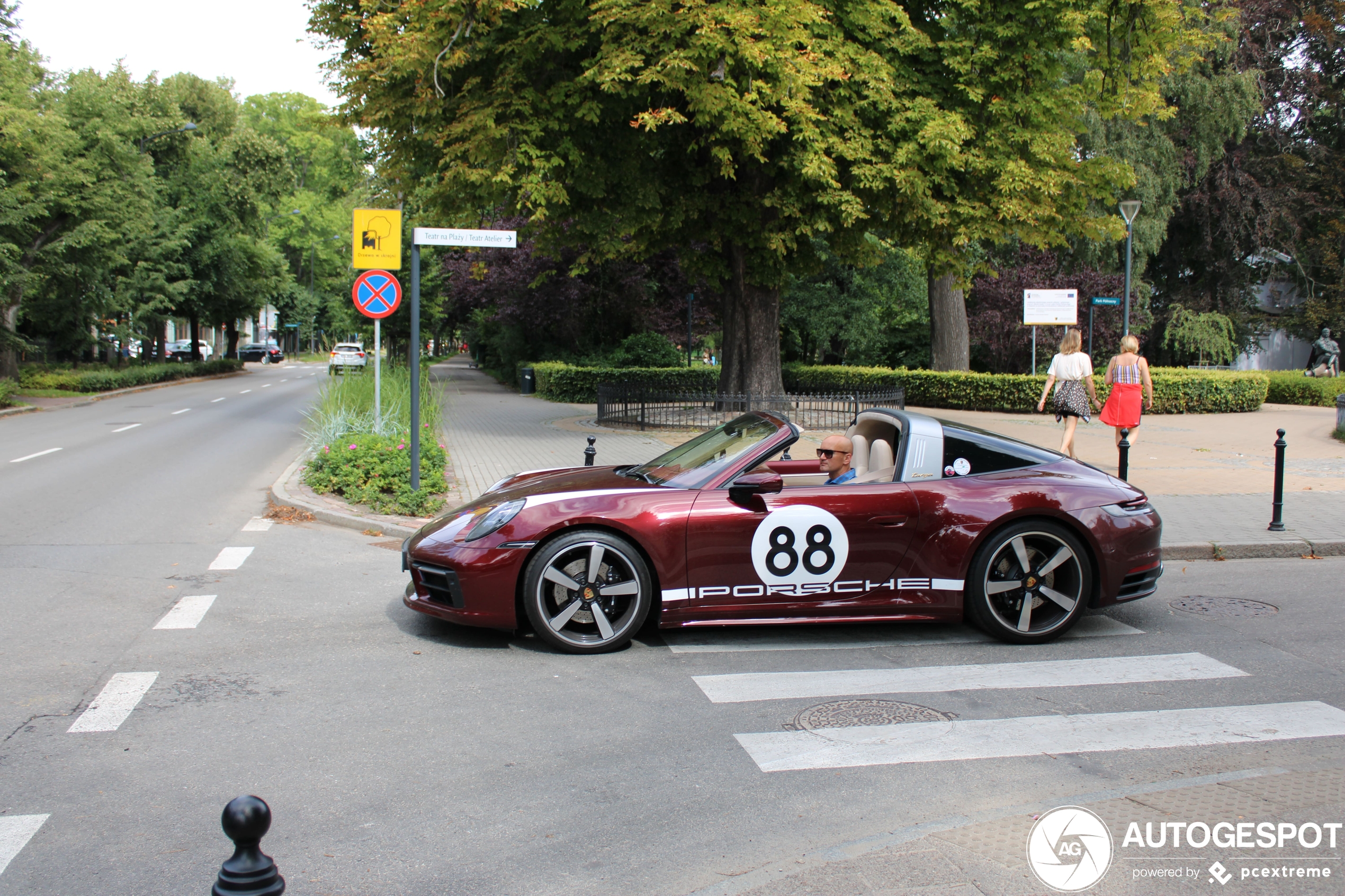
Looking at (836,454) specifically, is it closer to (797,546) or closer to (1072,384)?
(797,546)

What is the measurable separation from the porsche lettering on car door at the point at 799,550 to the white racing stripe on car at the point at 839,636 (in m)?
0.24

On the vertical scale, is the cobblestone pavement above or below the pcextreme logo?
above

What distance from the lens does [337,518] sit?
9992 mm

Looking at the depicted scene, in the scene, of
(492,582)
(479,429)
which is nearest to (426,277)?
(479,429)

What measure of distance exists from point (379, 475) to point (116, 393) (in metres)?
27.6

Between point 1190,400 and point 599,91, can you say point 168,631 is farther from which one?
point 1190,400

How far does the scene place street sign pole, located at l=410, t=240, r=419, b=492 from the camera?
402 inches

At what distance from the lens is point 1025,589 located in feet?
19.6

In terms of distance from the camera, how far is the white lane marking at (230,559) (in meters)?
8.01

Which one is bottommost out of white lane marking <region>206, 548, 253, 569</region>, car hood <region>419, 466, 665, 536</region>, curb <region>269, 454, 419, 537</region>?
white lane marking <region>206, 548, 253, 569</region>

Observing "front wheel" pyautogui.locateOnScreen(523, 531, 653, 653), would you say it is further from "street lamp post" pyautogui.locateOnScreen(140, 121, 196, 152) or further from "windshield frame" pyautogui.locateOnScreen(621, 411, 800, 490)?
"street lamp post" pyautogui.locateOnScreen(140, 121, 196, 152)

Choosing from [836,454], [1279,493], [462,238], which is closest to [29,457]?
[462,238]

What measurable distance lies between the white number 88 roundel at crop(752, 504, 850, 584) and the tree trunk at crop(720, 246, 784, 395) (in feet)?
47.8

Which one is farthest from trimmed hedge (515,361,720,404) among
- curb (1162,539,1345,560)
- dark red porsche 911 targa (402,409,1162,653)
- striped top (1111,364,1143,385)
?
dark red porsche 911 targa (402,409,1162,653)
